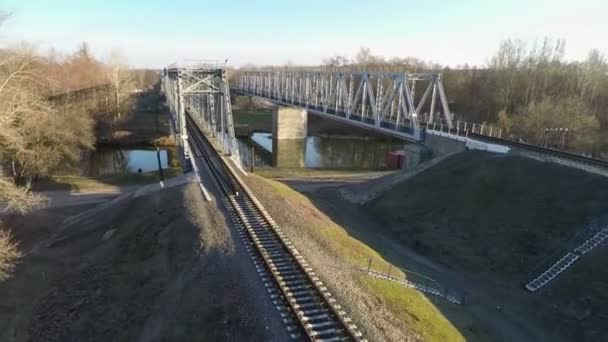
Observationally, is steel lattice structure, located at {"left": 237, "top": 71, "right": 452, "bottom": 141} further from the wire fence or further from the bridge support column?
the wire fence

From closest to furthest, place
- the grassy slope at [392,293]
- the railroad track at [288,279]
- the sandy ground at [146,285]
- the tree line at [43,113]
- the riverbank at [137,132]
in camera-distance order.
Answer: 1. the railroad track at [288,279]
2. the sandy ground at [146,285]
3. the grassy slope at [392,293]
4. the tree line at [43,113]
5. the riverbank at [137,132]

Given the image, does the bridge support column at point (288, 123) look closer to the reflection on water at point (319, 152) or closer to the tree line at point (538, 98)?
the reflection on water at point (319, 152)

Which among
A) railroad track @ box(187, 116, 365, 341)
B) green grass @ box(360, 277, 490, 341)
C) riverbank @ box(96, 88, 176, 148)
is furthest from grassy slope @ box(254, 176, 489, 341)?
riverbank @ box(96, 88, 176, 148)

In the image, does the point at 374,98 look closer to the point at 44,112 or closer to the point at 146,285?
the point at 44,112

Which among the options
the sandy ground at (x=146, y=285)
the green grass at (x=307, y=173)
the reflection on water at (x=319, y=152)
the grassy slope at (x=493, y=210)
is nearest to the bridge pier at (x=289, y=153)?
the reflection on water at (x=319, y=152)

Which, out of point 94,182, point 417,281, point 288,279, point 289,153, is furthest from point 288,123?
point 288,279

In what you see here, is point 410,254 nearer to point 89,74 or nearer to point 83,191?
point 83,191

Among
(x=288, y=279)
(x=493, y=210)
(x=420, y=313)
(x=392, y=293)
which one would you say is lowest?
(x=420, y=313)
